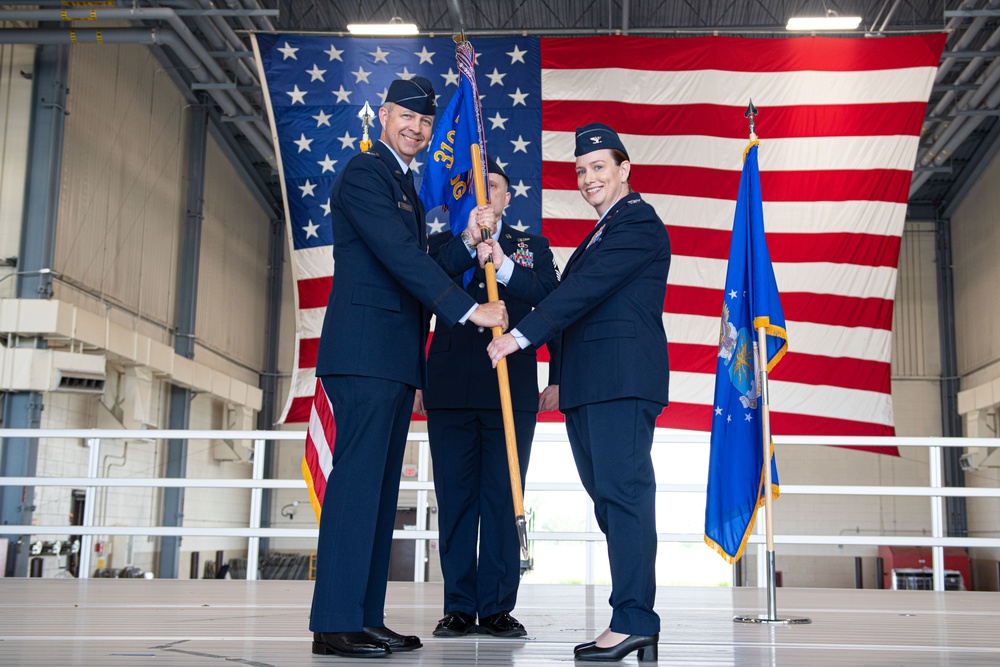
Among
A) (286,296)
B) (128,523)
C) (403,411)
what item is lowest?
(128,523)

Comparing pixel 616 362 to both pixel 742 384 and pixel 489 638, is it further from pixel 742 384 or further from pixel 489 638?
pixel 742 384

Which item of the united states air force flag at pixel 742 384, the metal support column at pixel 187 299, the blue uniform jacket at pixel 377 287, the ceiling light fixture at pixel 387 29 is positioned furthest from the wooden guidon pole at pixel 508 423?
the metal support column at pixel 187 299

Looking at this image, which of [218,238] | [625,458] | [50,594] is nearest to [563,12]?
[218,238]

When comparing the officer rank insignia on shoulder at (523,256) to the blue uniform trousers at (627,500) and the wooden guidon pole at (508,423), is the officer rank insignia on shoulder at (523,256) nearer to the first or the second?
the wooden guidon pole at (508,423)

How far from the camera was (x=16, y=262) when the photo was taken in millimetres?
9812

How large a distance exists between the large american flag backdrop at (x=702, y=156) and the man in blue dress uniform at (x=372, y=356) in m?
5.64

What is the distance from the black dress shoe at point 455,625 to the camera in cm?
291

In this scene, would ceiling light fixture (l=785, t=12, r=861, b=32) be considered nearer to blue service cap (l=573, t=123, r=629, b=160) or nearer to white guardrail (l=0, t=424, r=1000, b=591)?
white guardrail (l=0, t=424, r=1000, b=591)

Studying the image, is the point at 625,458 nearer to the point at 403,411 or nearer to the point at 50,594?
the point at 403,411

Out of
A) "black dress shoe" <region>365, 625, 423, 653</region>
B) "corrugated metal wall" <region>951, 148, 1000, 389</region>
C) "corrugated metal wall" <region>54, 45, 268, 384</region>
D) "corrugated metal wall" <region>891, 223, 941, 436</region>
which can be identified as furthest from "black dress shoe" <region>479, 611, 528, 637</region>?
"corrugated metal wall" <region>891, 223, 941, 436</region>

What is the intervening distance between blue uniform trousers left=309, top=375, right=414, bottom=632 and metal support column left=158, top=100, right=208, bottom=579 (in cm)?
1113

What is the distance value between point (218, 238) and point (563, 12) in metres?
6.44

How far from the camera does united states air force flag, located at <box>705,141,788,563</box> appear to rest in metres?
3.94

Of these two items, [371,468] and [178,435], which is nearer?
[371,468]
